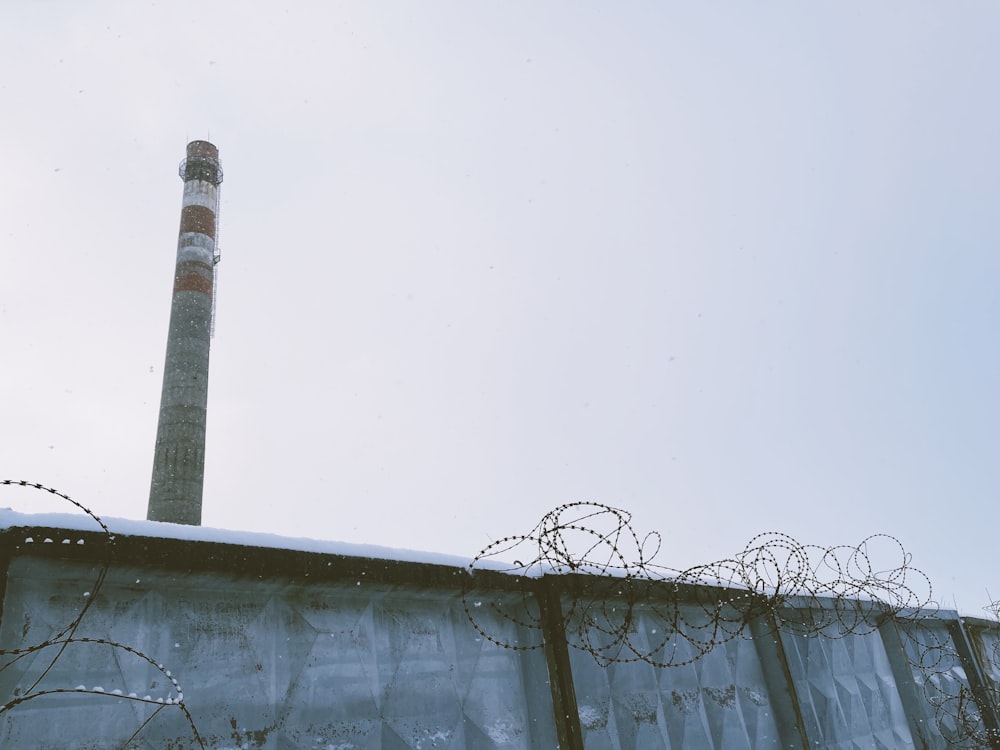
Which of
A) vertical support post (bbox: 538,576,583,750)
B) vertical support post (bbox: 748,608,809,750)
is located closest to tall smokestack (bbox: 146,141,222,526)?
vertical support post (bbox: 538,576,583,750)

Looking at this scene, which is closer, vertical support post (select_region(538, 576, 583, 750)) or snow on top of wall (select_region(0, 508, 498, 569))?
snow on top of wall (select_region(0, 508, 498, 569))

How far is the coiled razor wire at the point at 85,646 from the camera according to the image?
390 cm

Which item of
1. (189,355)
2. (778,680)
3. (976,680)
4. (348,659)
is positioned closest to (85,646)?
(348,659)

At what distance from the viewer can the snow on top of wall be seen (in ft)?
13.5

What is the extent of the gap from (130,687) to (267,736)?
3.11ft

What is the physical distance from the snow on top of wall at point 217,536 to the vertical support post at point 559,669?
0.59 m

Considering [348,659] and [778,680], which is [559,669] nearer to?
[348,659]

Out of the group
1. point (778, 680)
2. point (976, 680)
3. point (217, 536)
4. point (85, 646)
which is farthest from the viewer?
point (976, 680)

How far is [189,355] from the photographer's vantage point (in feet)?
76.4

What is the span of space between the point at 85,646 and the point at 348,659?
1761 mm

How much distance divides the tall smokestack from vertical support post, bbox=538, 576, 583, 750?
16479mm

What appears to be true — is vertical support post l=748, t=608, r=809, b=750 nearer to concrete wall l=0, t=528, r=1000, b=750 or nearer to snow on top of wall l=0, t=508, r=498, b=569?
concrete wall l=0, t=528, r=1000, b=750

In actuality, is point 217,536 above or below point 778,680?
above

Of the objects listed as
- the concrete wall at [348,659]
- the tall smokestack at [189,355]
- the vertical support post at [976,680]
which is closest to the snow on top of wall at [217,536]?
the concrete wall at [348,659]
